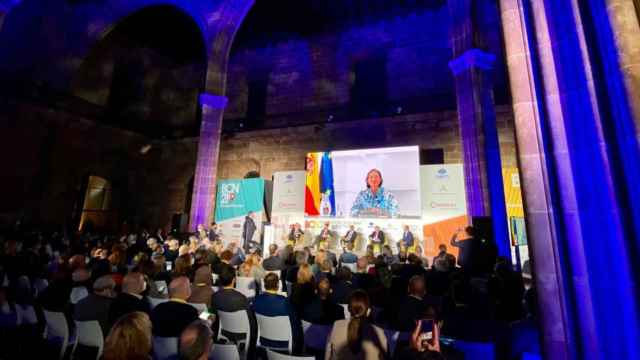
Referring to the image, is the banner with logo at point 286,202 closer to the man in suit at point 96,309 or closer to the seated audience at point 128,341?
the man in suit at point 96,309

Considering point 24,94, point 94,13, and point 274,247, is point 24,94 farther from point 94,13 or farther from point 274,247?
point 274,247

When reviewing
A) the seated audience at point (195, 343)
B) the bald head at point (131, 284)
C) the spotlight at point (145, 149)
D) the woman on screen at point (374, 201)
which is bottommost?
the seated audience at point (195, 343)

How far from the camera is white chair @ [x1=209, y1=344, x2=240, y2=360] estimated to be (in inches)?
76.5

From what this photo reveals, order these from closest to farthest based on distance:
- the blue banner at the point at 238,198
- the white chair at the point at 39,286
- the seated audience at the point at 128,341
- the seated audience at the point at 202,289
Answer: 1. the seated audience at the point at 128,341
2. the seated audience at the point at 202,289
3. the white chair at the point at 39,286
4. the blue banner at the point at 238,198

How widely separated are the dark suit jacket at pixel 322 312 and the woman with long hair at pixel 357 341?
1.97 ft

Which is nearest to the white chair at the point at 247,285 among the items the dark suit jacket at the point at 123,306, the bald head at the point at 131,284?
the bald head at the point at 131,284

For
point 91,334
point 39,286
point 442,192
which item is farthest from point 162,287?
point 442,192

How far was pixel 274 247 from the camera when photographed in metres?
5.97

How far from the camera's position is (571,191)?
217 cm

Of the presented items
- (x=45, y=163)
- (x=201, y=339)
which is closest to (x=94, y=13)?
(x=45, y=163)

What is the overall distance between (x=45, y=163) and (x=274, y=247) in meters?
10.8

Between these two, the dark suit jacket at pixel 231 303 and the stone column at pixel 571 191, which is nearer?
the stone column at pixel 571 191

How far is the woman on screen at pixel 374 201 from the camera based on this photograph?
9578mm

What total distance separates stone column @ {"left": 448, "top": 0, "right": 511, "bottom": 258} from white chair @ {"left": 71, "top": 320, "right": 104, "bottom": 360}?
6145 millimetres
